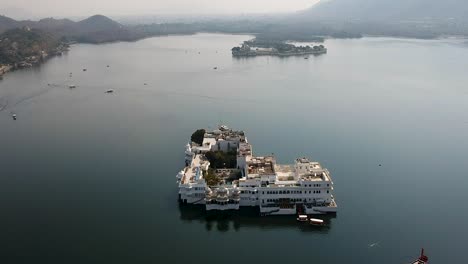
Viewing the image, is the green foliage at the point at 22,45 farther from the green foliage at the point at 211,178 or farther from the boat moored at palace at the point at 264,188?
the boat moored at palace at the point at 264,188

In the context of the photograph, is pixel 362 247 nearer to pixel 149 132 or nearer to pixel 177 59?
pixel 149 132

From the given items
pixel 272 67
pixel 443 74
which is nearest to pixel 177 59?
pixel 272 67

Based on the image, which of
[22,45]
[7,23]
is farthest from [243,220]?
[7,23]

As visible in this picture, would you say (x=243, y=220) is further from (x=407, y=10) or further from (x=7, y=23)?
(x=407, y=10)

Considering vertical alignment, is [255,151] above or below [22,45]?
below

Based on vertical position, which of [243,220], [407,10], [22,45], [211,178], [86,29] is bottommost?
→ [243,220]

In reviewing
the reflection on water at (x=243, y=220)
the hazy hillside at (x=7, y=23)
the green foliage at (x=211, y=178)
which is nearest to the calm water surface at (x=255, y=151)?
A: the reflection on water at (x=243, y=220)
